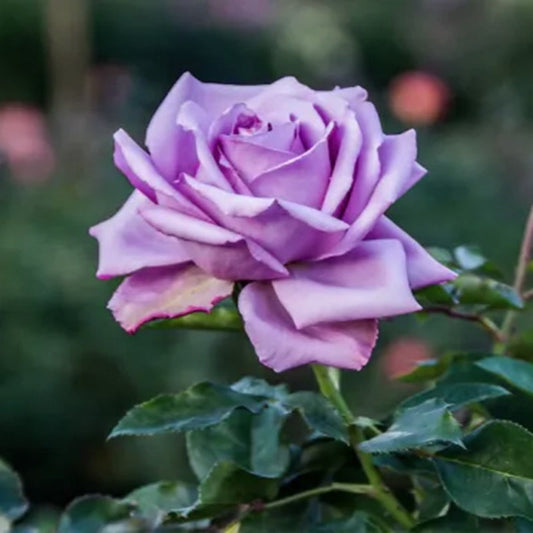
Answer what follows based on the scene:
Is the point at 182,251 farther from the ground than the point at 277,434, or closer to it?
farther from the ground

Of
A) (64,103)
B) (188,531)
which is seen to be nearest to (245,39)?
(64,103)

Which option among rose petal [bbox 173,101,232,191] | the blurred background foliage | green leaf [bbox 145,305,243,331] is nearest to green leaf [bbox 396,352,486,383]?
green leaf [bbox 145,305,243,331]

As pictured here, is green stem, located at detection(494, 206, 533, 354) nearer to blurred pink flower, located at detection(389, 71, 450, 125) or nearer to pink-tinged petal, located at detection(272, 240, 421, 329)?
pink-tinged petal, located at detection(272, 240, 421, 329)

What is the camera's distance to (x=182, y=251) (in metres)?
0.66

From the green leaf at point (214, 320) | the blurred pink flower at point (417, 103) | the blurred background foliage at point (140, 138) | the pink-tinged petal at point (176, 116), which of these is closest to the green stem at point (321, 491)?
the green leaf at point (214, 320)

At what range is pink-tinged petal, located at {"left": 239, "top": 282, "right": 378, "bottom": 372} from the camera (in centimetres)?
61

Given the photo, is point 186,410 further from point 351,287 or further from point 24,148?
point 24,148

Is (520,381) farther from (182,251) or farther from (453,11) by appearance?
(453,11)

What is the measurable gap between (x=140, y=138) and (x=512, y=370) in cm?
430

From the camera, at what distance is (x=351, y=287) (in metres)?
0.63

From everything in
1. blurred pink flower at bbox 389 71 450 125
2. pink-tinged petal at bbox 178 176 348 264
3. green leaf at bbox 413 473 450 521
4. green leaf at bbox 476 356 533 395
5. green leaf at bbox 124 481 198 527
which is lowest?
blurred pink flower at bbox 389 71 450 125

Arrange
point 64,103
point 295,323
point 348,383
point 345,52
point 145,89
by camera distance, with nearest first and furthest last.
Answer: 1. point 295,323
2. point 348,383
3. point 64,103
4. point 145,89
5. point 345,52

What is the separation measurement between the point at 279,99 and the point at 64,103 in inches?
196

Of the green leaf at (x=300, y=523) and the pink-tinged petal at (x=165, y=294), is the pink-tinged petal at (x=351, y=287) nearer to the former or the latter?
the pink-tinged petal at (x=165, y=294)
